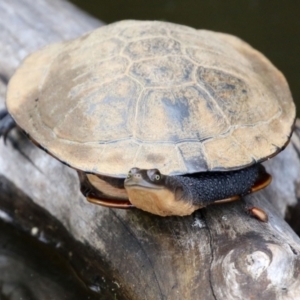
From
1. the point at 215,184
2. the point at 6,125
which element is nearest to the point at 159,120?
the point at 215,184

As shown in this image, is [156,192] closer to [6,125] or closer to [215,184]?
[215,184]

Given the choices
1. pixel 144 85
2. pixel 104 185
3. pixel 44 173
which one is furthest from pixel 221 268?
pixel 44 173

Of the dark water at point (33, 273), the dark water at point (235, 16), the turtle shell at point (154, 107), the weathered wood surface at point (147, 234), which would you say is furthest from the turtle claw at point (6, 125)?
the dark water at point (235, 16)

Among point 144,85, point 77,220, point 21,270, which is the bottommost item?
point 21,270

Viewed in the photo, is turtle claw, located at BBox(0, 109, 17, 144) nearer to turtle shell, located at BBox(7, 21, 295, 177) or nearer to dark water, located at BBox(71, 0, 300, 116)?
turtle shell, located at BBox(7, 21, 295, 177)

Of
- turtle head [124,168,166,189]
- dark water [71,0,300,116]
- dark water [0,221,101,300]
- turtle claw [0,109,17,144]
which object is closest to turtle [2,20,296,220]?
turtle head [124,168,166,189]

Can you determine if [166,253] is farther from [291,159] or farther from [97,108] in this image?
[291,159]
